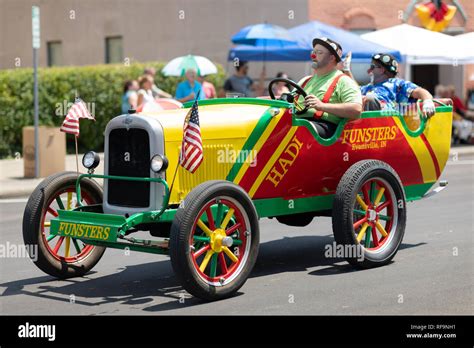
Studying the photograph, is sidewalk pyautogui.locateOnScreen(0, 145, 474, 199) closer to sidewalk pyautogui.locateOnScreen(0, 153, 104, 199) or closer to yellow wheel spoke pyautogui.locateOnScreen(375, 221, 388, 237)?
sidewalk pyautogui.locateOnScreen(0, 153, 104, 199)

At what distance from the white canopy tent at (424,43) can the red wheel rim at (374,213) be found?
1153cm

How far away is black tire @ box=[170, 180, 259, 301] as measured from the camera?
6.80 metres

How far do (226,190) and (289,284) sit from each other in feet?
3.54

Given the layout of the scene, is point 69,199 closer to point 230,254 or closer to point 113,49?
point 230,254

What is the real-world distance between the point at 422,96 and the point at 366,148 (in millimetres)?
1127

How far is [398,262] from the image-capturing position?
8.49 metres

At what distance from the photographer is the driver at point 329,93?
8.17 meters

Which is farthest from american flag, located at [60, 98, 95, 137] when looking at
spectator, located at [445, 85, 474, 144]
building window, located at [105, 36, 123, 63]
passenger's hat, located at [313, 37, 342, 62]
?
building window, located at [105, 36, 123, 63]

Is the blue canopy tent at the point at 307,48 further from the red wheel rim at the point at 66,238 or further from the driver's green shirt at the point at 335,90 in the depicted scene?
the red wheel rim at the point at 66,238

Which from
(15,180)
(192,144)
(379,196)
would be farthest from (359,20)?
(192,144)

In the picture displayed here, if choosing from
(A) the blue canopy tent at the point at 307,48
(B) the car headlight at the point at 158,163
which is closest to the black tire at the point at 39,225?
(B) the car headlight at the point at 158,163
